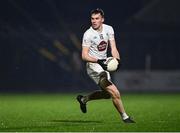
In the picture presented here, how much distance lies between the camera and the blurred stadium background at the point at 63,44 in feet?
123

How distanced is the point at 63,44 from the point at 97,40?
86.2 feet

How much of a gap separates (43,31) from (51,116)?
83.4ft

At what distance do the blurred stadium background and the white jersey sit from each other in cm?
→ 2223

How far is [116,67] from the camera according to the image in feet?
40.2

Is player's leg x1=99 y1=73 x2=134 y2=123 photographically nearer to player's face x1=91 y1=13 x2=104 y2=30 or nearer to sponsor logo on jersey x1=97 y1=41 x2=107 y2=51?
sponsor logo on jersey x1=97 y1=41 x2=107 y2=51

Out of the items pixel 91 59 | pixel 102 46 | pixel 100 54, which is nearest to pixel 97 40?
pixel 102 46

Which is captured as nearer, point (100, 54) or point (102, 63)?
point (102, 63)

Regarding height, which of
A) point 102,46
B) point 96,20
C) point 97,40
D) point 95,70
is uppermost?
point 96,20

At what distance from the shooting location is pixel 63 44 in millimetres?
38875

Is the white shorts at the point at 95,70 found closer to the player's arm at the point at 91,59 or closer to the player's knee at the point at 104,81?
the player's knee at the point at 104,81

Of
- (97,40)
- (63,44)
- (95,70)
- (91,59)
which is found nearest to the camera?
(91,59)

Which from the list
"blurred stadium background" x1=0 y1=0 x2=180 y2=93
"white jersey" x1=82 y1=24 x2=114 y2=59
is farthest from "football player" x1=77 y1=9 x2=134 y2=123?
"blurred stadium background" x1=0 y1=0 x2=180 y2=93

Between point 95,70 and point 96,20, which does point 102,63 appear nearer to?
point 95,70

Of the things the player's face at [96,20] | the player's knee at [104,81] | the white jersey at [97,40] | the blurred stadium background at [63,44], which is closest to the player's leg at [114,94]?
the player's knee at [104,81]
